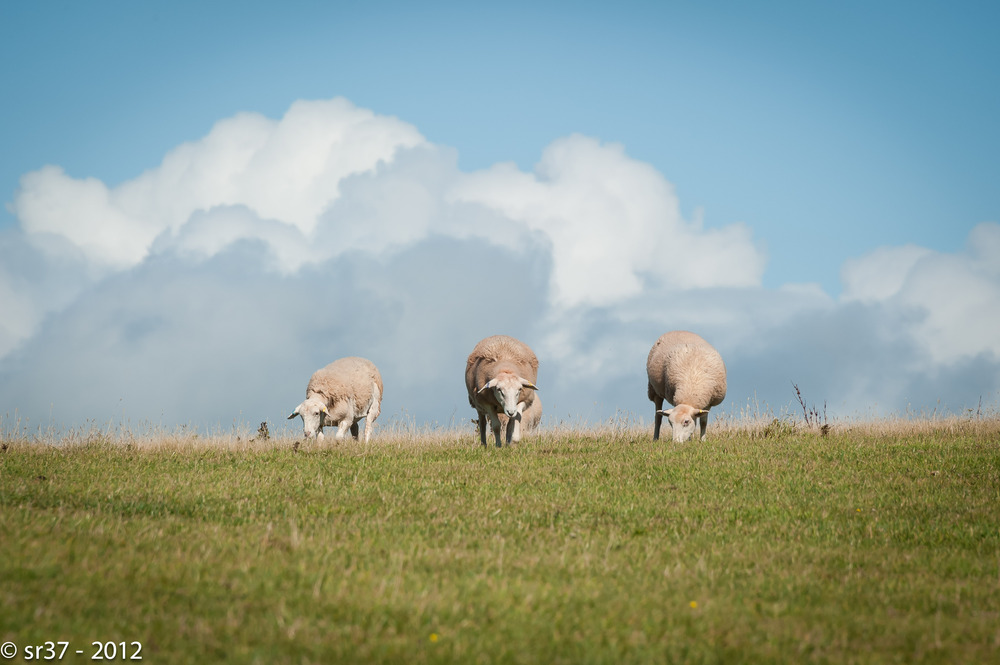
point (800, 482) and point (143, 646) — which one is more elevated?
point (800, 482)

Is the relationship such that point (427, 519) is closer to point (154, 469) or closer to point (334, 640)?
point (334, 640)

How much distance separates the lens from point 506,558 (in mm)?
7156

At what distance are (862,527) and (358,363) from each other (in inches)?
627

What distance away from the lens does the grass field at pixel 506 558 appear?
5109 millimetres

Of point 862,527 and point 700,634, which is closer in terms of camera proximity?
point 700,634

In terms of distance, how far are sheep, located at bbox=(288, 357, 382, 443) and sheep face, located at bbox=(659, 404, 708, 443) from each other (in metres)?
8.36

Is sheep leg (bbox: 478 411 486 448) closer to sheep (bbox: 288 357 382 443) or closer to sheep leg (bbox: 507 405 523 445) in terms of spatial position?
→ sheep leg (bbox: 507 405 523 445)

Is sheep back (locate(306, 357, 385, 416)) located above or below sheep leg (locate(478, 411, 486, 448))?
above

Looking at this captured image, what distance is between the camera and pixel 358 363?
22938mm

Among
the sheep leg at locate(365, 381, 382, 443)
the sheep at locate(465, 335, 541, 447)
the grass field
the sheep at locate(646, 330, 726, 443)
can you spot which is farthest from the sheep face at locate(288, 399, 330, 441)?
the sheep at locate(646, 330, 726, 443)

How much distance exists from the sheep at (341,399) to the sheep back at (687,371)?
764 centimetres

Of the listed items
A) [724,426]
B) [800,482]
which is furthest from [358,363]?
[800,482]

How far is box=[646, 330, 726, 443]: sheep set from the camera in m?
17.9

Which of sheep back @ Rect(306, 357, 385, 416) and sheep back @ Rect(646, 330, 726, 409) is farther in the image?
sheep back @ Rect(306, 357, 385, 416)
